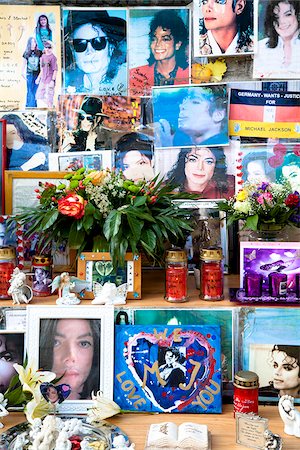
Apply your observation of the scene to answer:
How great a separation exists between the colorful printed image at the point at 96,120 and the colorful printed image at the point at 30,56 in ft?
0.26

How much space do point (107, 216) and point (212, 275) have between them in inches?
13.9

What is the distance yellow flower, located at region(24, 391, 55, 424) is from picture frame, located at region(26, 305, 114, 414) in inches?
3.7

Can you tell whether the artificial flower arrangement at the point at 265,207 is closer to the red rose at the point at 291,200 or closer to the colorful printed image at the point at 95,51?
the red rose at the point at 291,200

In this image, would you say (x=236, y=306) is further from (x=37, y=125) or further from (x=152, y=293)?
(x=37, y=125)

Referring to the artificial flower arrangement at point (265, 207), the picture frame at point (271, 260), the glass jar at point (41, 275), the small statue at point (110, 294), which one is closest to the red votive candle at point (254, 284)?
the picture frame at point (271, 260)

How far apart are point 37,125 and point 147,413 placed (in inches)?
41.7

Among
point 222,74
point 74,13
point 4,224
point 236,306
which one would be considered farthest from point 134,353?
point 74,13

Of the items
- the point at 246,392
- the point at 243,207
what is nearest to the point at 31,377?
the point at 246,392

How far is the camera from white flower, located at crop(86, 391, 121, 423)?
4.93 feet

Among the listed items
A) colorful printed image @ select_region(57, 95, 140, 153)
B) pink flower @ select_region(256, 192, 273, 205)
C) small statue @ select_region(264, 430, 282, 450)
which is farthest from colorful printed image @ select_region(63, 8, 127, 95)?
small statue @ select_region(264, 430, 282, 450)

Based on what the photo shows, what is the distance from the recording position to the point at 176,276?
5.39ft

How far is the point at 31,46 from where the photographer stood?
2016 mm

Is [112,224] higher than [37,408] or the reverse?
higher

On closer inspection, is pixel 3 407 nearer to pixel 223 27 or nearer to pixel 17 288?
pixel 17 288
